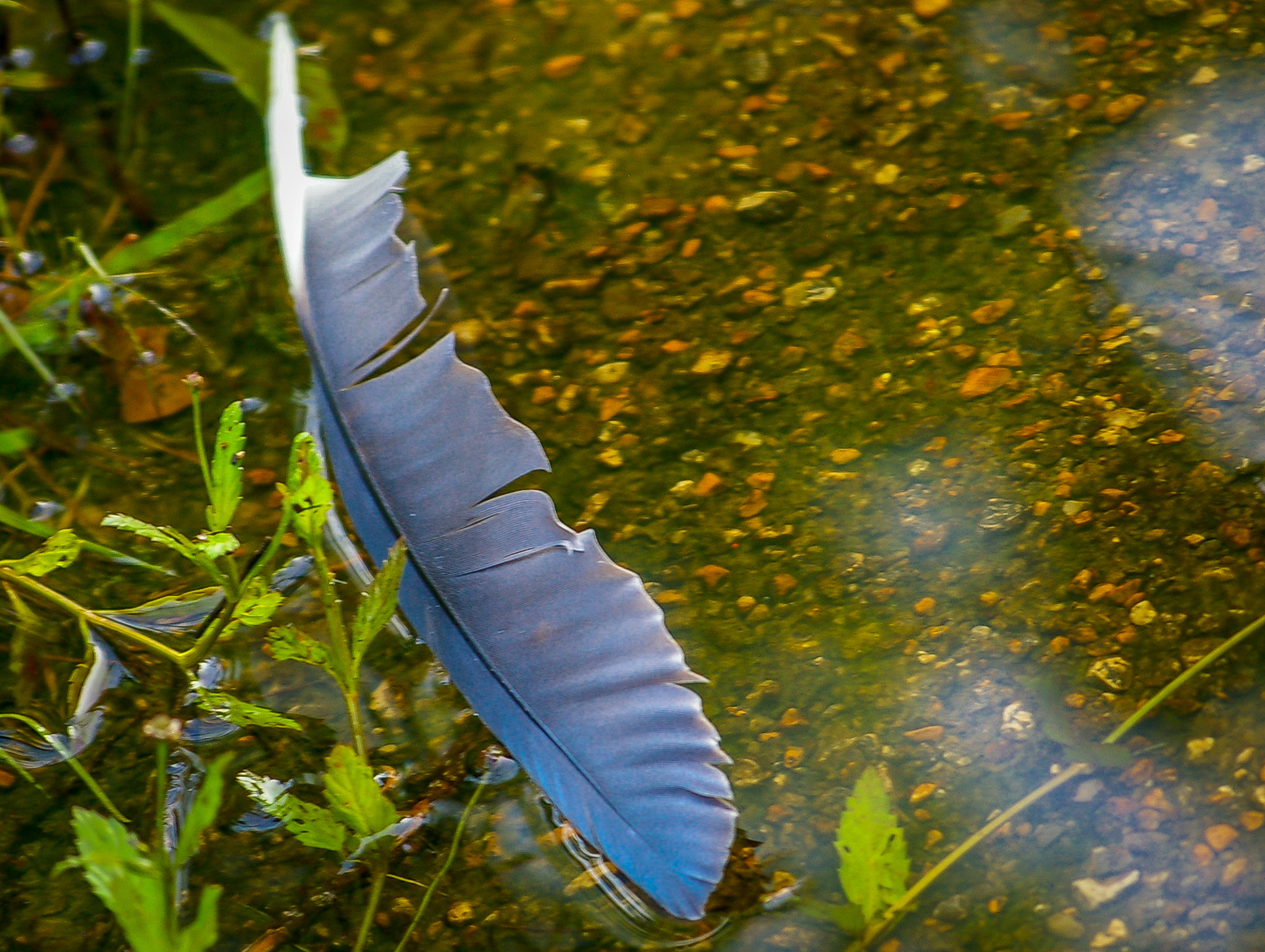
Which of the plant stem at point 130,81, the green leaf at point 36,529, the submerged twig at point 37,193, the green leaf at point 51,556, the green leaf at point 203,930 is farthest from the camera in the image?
→ the plant stem at point 130,81

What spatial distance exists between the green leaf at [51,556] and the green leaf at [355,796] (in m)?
0.44

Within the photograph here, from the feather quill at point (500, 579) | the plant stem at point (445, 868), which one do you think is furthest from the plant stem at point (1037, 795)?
the plant stem at point (445, 868)

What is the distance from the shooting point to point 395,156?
148 centimetres

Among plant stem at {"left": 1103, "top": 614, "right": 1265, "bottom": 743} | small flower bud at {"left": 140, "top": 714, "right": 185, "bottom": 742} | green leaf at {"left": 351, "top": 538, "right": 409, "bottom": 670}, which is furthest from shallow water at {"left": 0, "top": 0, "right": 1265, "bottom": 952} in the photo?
small flower bud at {"left": 140, "top": 714, "right": 185, "bottom": 742}

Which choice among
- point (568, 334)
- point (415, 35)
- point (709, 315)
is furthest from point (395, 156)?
point (415, 35)

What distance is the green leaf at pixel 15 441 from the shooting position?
1561mm

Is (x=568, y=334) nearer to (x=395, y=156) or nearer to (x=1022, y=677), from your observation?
(x=395, y=156)

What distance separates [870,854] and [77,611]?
98 cm

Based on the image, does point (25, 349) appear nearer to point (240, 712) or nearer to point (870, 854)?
point (240, 712)

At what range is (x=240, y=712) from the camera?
1.16m

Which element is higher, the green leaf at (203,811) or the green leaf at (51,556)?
the green leaf at (51,556)

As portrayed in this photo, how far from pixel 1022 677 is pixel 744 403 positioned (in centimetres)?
52

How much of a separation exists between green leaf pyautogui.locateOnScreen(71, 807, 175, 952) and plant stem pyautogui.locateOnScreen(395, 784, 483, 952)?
28 centimetres

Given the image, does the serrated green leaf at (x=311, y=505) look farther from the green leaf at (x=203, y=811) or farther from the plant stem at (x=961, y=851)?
the plant stem at (x=961, y=851)
